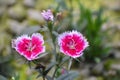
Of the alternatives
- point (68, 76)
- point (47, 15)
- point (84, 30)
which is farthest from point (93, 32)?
point (47, 15)

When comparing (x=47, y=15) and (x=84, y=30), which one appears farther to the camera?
(x=84, y=30)

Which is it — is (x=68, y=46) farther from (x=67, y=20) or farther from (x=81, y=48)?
(x=67, y=20)

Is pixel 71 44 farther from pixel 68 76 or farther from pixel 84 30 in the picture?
pixel 84 30

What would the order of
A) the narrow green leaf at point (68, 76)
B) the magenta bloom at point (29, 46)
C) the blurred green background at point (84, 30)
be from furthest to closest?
the blurred green background at point (84, 30), the narrow green leaf at point (68, 76), the magenta bloom at point (29, 46)

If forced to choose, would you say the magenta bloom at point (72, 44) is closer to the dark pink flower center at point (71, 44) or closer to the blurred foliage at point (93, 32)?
the dark pink flower center at point (71, 44)

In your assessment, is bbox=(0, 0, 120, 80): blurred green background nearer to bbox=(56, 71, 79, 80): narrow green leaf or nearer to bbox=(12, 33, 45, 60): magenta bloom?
bbox=(56, 71, 79, 80): narrow green leaf

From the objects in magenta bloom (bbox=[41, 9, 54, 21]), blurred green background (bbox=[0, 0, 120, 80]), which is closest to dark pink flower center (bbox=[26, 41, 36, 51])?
magenta bloom (bbox=[41, 9, 54, 21])

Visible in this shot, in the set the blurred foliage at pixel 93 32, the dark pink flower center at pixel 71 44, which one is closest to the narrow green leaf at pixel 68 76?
the dark pink flower center at pixel 71 44
